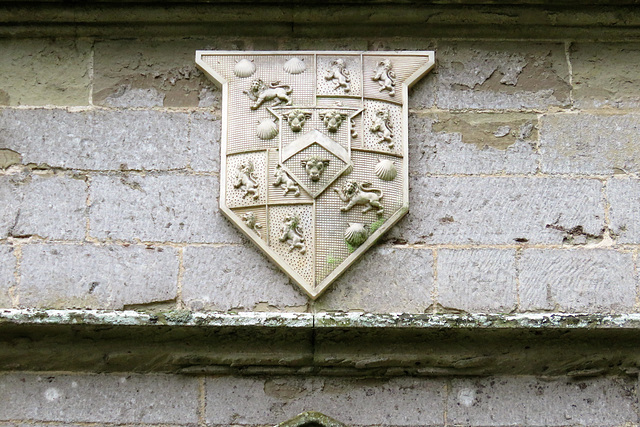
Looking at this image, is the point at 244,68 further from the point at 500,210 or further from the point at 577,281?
the point at 577,281

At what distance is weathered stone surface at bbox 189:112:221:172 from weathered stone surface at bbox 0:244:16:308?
0.78 meters

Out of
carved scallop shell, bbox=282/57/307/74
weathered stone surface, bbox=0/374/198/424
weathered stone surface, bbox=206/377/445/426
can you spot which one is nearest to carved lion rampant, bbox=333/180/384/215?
carved scallop shell, bbox=282/57/307/74

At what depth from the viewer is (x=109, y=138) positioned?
157 inches

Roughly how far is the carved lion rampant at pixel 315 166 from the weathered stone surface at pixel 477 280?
1.82 ft

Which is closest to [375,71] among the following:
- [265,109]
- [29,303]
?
[265,109]

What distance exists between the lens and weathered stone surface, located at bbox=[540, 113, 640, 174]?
3.96 metres

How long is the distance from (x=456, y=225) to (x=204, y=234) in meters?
0.98

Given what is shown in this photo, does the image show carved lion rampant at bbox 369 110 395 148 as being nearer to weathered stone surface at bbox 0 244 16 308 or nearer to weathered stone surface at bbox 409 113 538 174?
weathered stone surface at bbox 409 113 538 174

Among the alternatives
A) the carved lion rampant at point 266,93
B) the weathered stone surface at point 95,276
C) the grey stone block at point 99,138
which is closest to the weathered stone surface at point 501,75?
the carved lion rampant at point 266,93

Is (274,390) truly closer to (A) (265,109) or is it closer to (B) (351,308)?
(B) (351,308)

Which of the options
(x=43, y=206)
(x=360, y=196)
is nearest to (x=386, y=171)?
(x=360, y=196)

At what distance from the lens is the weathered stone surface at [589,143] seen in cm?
396

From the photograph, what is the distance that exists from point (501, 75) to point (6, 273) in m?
2.13

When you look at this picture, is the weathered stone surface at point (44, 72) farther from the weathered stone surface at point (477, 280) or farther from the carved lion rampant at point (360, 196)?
the weathered stone surface at point (477, 280)
